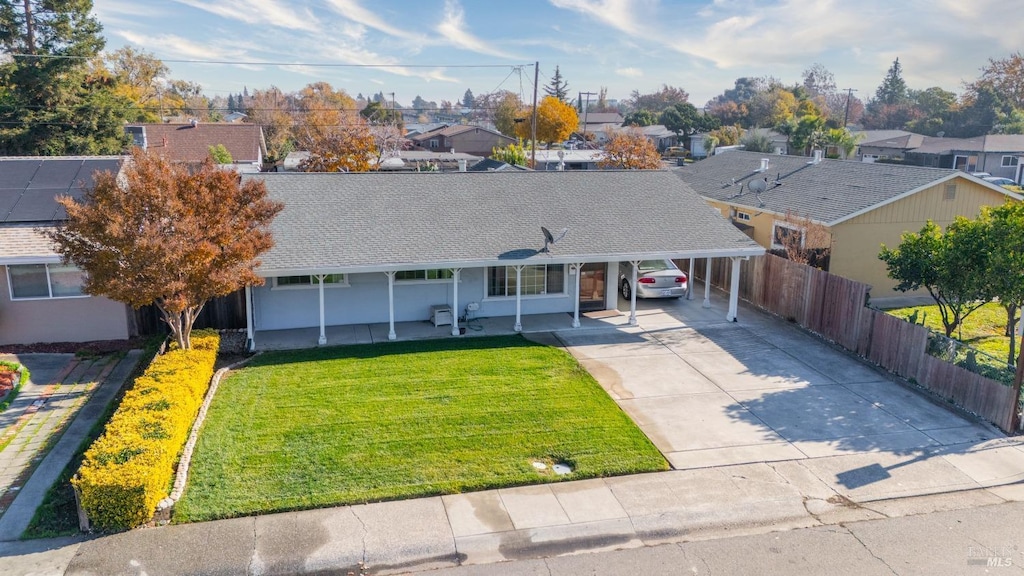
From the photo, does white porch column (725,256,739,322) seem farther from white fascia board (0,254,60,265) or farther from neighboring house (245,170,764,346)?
white fascia board (0,254,60,265)

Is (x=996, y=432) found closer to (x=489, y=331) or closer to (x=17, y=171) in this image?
(x=489, y=331)

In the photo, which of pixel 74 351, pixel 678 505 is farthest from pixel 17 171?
pixel 678 505

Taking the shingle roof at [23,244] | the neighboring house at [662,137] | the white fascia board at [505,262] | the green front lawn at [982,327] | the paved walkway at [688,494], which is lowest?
the paved walkway at [688,494]

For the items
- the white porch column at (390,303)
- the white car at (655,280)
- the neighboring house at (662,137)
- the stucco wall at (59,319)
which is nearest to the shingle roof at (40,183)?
the stucco wall at (59,319)

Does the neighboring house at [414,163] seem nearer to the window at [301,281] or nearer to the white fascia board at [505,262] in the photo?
the window at [301,281]

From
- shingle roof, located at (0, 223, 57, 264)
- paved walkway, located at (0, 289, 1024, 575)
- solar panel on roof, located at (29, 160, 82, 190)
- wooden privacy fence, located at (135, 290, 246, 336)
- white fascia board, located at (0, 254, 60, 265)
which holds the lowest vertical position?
paved walkway, located at (0, 289, 1024, 575)

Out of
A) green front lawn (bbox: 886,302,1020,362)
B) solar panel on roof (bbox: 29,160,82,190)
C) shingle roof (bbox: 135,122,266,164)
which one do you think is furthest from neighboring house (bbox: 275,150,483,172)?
green front lawn (bbox: 886,302,1020,362)
